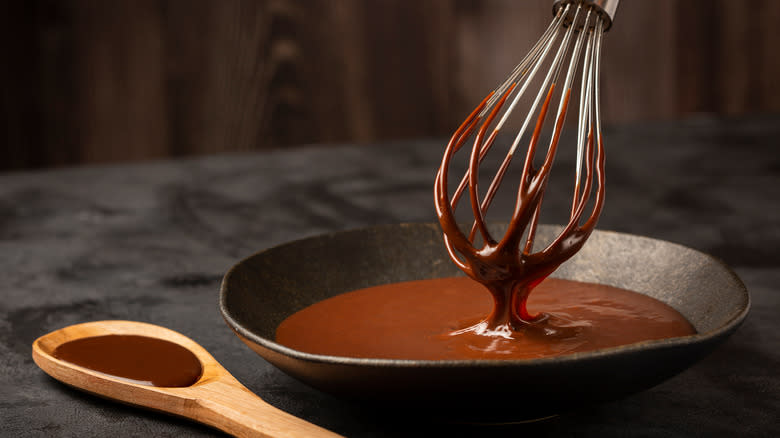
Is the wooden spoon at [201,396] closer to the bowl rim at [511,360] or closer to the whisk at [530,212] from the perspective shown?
the bowl rim at [511,360]

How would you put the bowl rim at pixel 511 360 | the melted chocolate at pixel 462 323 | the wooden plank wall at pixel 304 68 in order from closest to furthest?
the bowl rim at pixel 511 360, the melted chocolate at pixel 462 323, the wooden plank wall at pixel 304 68

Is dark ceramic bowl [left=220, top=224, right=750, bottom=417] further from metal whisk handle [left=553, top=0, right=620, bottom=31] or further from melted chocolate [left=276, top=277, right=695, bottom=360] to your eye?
metal whisk handle [left=553, top=0, right=620, bottom=31]

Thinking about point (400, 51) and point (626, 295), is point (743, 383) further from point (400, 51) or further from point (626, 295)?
point (400, 51)

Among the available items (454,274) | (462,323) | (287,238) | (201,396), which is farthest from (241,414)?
(287,238)

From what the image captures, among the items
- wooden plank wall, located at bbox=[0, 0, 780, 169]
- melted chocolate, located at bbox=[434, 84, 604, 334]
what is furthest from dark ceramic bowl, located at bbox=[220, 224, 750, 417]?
wooden plank wall, located at bbox=[0, 0, 780, 169]

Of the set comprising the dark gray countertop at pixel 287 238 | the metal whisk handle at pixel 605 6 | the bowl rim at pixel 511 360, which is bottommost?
the dark gray countertop at pixel 287 238

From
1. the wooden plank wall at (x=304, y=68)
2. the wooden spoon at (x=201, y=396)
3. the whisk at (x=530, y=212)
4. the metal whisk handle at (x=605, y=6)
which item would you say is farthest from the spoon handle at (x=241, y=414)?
the wooden plank wall at (x=304, y=68)

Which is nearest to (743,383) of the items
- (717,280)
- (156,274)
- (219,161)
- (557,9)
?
(717,280)
